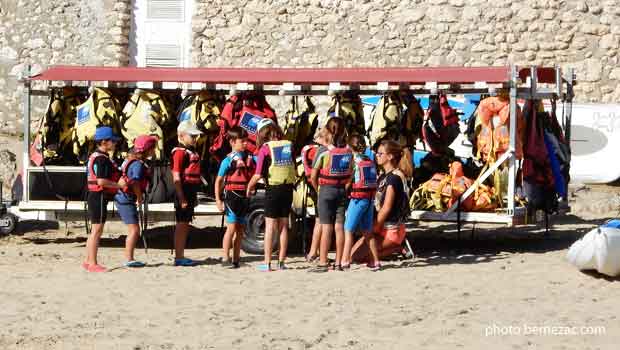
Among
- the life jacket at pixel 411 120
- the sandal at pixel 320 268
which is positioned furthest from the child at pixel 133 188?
the life jacket at pixel 411 120

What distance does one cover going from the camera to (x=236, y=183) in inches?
399

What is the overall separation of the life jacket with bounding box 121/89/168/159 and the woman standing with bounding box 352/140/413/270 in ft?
7.23

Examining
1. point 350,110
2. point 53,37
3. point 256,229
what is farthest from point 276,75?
point 53,37

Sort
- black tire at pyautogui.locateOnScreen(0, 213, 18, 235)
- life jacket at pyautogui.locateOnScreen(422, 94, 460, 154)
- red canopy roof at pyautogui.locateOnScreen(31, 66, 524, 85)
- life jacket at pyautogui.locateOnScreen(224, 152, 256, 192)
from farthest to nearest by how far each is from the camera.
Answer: black tire at pyautogui.locateOnScreen(0, 213, 18, 235), life jacket at pyautogui.locateOnScreen(422, 94, 460, 154), red canopy roof at pyautogui.locateOnScreen(31, 66, 524, 85), life jacket at pyautogui.locateOnScreen(224, 152, 256, 192)

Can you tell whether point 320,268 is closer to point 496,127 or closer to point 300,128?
point 300,128

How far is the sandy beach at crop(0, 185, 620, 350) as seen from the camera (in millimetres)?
7117

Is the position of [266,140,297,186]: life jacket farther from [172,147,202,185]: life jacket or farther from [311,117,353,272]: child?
[172,147,202,185]: life jacket

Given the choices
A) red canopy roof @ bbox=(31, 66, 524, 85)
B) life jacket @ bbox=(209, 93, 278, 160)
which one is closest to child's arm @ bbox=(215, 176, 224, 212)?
life jacket @ bbox=(209, 93, 278, 160)

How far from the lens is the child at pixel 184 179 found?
10141 mm

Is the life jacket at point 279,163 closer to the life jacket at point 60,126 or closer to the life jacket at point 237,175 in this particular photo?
the life jacket at point 237,175

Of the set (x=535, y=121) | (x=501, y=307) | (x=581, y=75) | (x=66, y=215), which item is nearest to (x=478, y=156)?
(x=535, y=121)

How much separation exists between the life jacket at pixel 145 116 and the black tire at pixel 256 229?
1069 mm

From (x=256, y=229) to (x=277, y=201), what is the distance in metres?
1.27

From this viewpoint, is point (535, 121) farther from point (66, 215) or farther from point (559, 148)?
point (66, 215)
